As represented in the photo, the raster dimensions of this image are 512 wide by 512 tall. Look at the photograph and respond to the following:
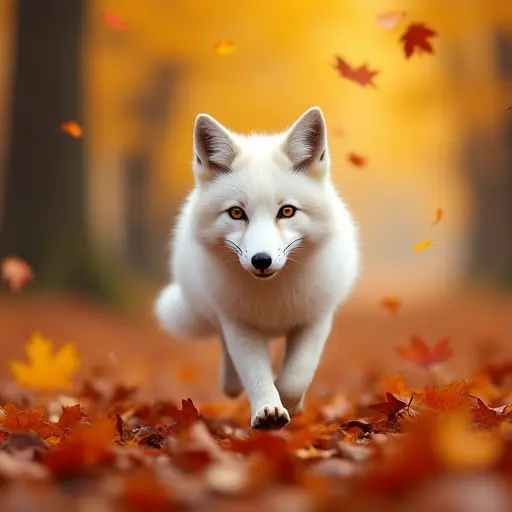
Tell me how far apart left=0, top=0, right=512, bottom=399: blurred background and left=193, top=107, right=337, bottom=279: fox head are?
6.14 feet

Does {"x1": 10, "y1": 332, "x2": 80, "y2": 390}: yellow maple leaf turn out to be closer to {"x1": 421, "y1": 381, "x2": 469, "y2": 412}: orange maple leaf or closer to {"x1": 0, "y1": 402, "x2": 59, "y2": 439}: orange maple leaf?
{"x1": 0, "y1": 402, "x2": 59, "y2": 439}: orange maple leaf

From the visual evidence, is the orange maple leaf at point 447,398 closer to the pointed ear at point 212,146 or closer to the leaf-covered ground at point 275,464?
the leaf-covered ground at point 275,464

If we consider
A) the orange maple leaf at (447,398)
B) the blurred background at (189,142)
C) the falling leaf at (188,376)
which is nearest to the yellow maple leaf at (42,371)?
the blurred background at (189,142)

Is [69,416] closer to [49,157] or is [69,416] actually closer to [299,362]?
[299,362]

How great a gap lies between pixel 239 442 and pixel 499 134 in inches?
570

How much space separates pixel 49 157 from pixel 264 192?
23.6 feet

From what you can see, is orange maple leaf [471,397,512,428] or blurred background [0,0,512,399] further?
blurred background [0,0,512,399]

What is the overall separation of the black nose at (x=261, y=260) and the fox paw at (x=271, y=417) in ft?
2.40

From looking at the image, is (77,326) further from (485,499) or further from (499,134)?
(499,134)

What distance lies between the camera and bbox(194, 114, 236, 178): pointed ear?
13.2 feet

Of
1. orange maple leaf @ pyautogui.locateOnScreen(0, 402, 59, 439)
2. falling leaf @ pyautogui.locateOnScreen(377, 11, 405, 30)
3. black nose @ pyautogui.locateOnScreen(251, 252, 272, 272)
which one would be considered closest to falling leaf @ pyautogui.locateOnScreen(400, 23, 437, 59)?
falling leaf @ pyautogui.locateOnScreen(377, 11, 405, 30)

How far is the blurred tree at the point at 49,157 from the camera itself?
1020 centimetres

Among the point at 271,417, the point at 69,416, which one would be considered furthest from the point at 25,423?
the point at 271,417

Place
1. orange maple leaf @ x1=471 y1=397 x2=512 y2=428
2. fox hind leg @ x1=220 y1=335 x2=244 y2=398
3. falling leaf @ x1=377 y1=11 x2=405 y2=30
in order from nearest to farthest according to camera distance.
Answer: orange maple leaf @ x1=471 y1=397 x2=512 y2=428 < falling leaf @ x1=377 y1=11 x2=405 y2=30 < fox hind leg @ x1=220 y1=335 x2=244 y2=398
